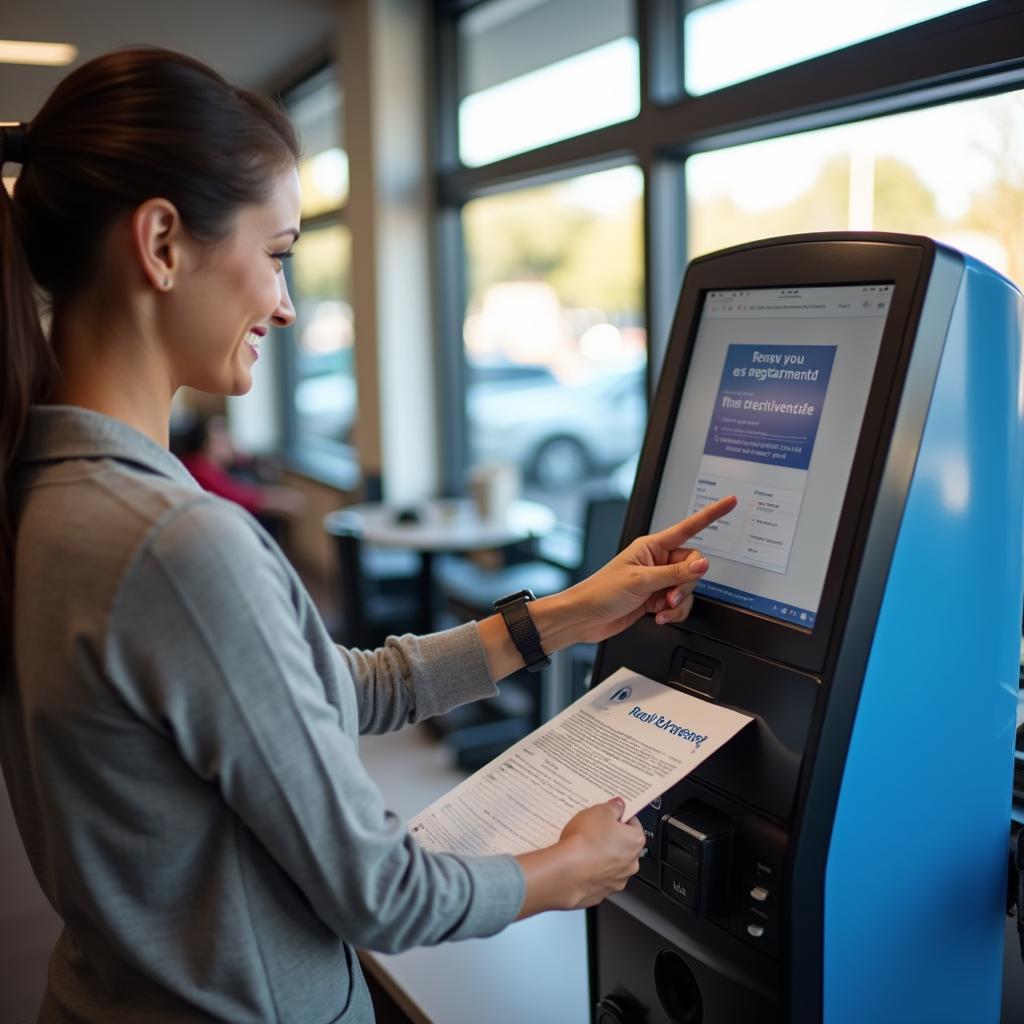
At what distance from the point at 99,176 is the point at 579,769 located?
68cm

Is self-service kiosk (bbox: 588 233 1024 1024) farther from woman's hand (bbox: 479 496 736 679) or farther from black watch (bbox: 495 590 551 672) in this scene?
black watch (bbox: 495 590 551 672)

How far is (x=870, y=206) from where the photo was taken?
8.04 feet

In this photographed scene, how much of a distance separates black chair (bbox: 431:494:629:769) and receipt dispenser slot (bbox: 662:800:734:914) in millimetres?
1527

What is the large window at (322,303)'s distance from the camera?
5.48 meters

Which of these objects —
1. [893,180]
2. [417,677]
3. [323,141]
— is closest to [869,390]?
[417,677]

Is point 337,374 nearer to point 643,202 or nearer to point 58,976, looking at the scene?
point 643,202

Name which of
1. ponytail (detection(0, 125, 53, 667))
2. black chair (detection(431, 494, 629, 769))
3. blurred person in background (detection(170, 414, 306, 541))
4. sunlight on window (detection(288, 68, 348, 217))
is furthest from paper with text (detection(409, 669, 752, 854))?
sunlight on window (detection(288, 68, 348, 217))

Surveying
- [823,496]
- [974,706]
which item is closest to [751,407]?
[823,496]

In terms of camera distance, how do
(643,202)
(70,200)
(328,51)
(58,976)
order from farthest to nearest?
(328,51)
(643,202)
(58,976)
(70,200)

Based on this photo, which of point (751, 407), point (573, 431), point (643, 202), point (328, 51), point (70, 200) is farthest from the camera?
point (328, 51)

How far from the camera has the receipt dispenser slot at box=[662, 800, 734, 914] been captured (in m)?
0.98

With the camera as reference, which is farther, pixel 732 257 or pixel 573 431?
pixel 573 431

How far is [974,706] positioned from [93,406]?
87cm

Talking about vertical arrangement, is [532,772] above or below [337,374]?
below
